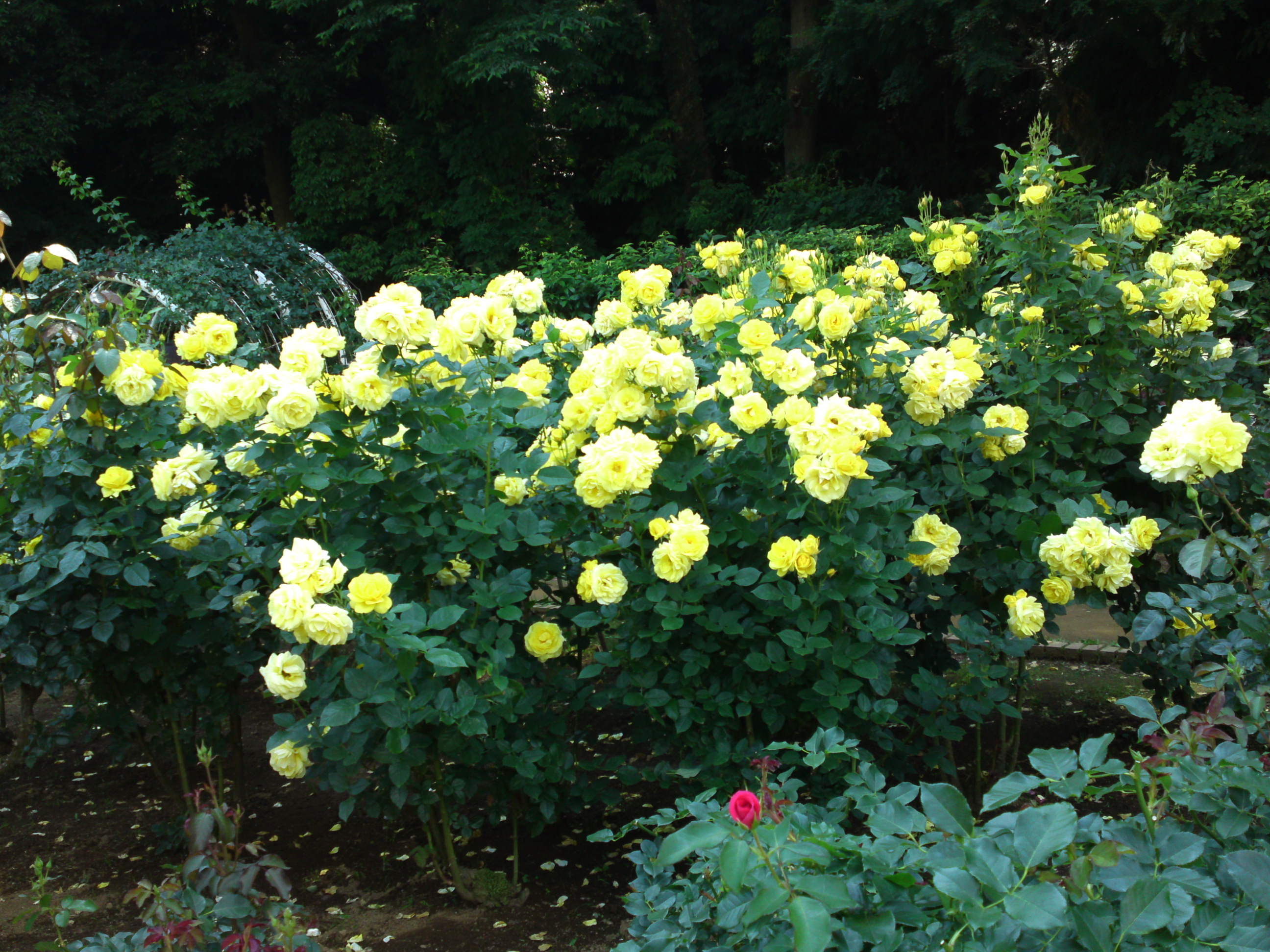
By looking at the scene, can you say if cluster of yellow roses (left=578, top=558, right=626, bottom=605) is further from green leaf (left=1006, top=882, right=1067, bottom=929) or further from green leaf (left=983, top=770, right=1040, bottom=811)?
green leaf (left=1006, top=882, right=1067, bottom=929)

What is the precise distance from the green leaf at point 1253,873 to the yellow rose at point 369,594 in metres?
1.26

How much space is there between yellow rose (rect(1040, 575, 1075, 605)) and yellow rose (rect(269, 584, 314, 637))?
5.16ft

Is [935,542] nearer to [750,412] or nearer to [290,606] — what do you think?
[750,412]

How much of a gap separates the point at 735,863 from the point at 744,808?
0.18ft

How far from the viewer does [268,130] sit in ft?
46.6

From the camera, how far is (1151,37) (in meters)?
8.77

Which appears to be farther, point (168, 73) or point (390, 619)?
point (168, 73)

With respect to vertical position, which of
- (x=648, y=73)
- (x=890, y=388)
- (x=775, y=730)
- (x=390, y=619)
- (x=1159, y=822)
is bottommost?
(x=775, y=730)

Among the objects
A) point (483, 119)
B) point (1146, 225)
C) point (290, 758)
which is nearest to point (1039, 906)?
point (290, 758)

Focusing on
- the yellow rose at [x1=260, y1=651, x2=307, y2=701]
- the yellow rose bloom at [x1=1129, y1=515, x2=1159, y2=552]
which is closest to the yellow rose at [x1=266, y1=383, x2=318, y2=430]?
the yellow rose at [x1=260, y1=651, x2=307, y2=701]

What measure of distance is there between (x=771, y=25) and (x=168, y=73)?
820cm

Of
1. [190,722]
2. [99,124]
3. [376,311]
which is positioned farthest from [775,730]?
[99,124]

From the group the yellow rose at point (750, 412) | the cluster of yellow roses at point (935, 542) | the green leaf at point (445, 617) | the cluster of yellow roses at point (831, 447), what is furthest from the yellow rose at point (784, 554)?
the green leaf at point (445, 617)

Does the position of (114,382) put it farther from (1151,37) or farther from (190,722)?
(1151,37)
